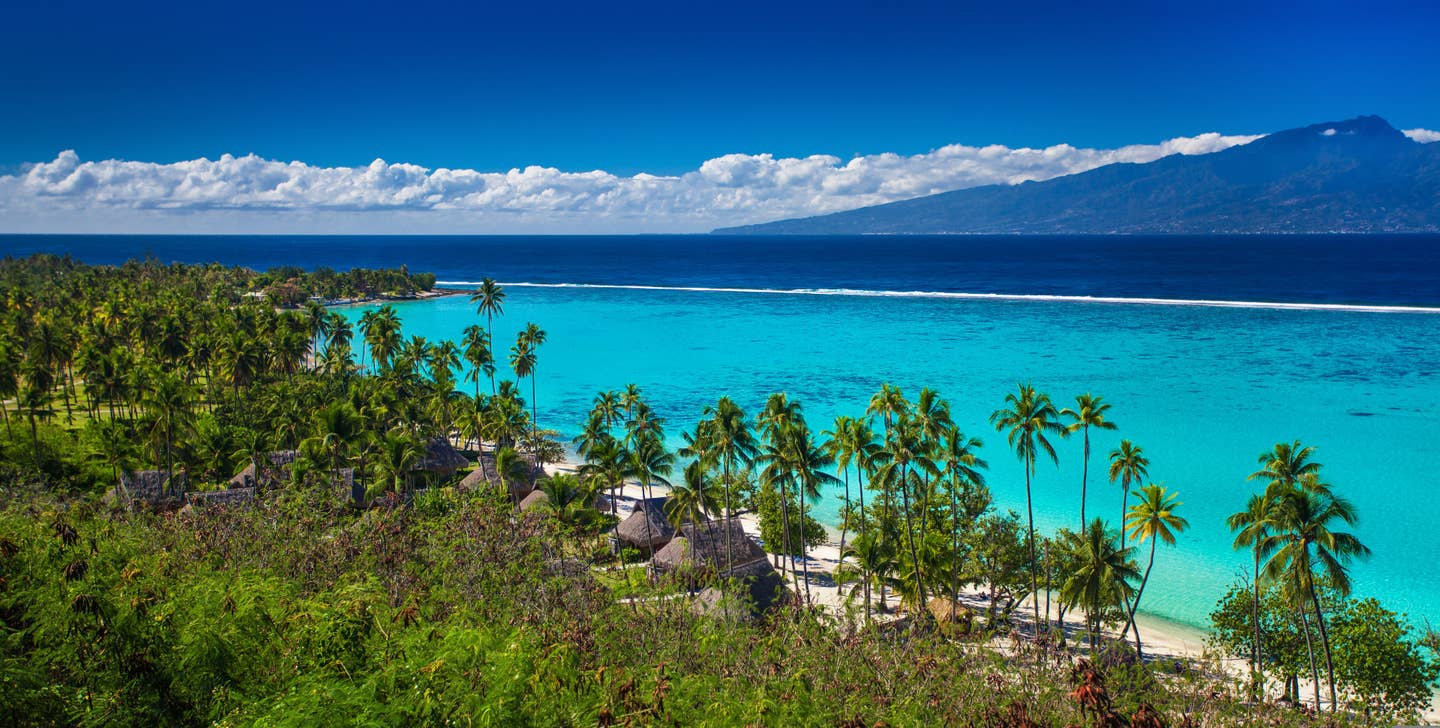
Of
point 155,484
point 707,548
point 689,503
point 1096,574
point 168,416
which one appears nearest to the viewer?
point 1096,574

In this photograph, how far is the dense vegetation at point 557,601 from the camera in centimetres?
1087

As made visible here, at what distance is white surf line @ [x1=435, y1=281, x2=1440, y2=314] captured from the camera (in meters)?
112

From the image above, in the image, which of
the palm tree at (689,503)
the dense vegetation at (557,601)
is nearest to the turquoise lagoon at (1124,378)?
the dense vegetation at (557,601)

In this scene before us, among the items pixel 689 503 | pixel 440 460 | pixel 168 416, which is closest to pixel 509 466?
pixel 689 503

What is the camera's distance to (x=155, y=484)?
132 ft

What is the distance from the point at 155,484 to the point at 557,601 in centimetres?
3457

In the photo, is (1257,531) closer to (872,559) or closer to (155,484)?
(872,559)

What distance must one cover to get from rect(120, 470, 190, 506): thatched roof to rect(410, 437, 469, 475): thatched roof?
11216 millimetres

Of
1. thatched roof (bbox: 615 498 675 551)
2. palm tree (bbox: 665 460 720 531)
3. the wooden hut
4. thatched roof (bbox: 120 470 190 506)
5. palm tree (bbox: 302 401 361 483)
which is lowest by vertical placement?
thatched roof (bbox: 615 498 675 551)

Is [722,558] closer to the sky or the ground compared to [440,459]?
closer to the ground

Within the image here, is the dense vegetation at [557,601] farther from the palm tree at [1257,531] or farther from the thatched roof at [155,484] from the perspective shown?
the thatched roof at [155,484]

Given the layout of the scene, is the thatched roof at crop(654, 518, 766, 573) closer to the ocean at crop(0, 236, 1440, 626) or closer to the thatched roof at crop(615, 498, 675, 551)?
the thatched roof at crop(615, 498, 675, 551)

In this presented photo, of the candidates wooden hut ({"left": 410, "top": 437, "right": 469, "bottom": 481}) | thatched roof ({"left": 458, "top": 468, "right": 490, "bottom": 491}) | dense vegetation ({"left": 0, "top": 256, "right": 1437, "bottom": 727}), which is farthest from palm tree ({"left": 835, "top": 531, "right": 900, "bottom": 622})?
wooden hut ({"left": 410, "top": 437, "right": 469, "bottom": 481})

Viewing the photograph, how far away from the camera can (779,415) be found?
1420 inches
